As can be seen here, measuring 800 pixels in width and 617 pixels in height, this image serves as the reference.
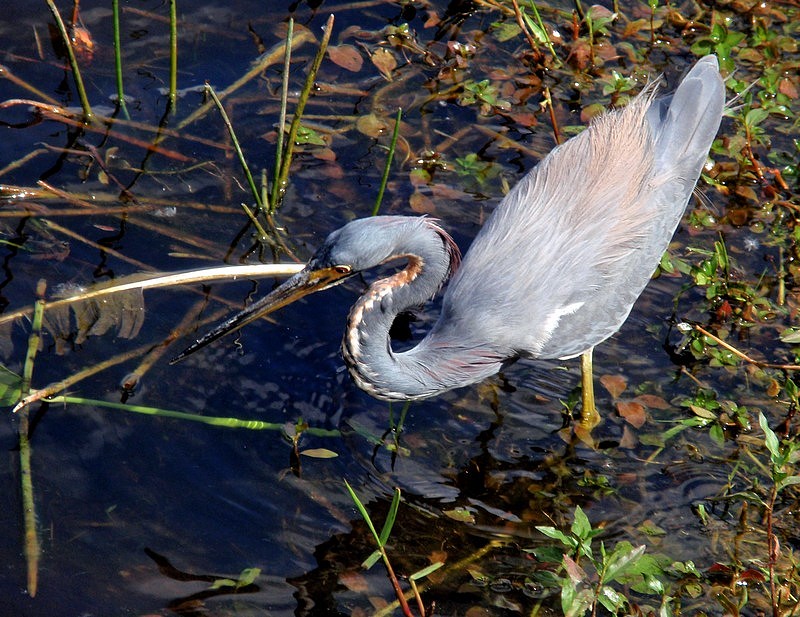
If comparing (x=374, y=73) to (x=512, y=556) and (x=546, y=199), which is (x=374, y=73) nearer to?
(x=546, y=199)

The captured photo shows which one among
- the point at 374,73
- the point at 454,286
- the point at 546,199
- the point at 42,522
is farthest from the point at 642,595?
the point at 374,73

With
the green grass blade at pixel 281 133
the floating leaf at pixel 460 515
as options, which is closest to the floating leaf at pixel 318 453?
the floating leaf at pixel 460 515

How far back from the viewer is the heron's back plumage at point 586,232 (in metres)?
3.85

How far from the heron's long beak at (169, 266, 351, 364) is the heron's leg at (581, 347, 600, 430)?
3.98 ft

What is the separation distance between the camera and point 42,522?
3.41m

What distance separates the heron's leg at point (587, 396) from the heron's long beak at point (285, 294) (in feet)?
3.98

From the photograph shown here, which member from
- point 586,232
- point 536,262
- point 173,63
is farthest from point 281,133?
point 586,232

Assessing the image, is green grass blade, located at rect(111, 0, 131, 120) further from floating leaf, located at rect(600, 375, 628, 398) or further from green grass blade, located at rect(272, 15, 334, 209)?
floating leaf, located at rect(600, 375, 628, 398)

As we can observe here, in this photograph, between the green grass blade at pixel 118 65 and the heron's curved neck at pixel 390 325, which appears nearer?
the heron's curved neck at pixel 390 325

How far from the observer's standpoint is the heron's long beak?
3627mm

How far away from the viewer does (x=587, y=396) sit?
13.5ft

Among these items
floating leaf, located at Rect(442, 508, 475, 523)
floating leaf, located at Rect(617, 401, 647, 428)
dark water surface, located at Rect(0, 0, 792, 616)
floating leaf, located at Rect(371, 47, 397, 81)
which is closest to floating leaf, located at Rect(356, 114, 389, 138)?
dark water surface, located at Rect(0, 0, 792, 616)

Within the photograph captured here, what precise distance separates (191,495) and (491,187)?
2361mm

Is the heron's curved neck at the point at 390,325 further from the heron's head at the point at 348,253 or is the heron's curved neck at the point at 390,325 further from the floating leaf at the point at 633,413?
the floating leaf at the point at 633,413
